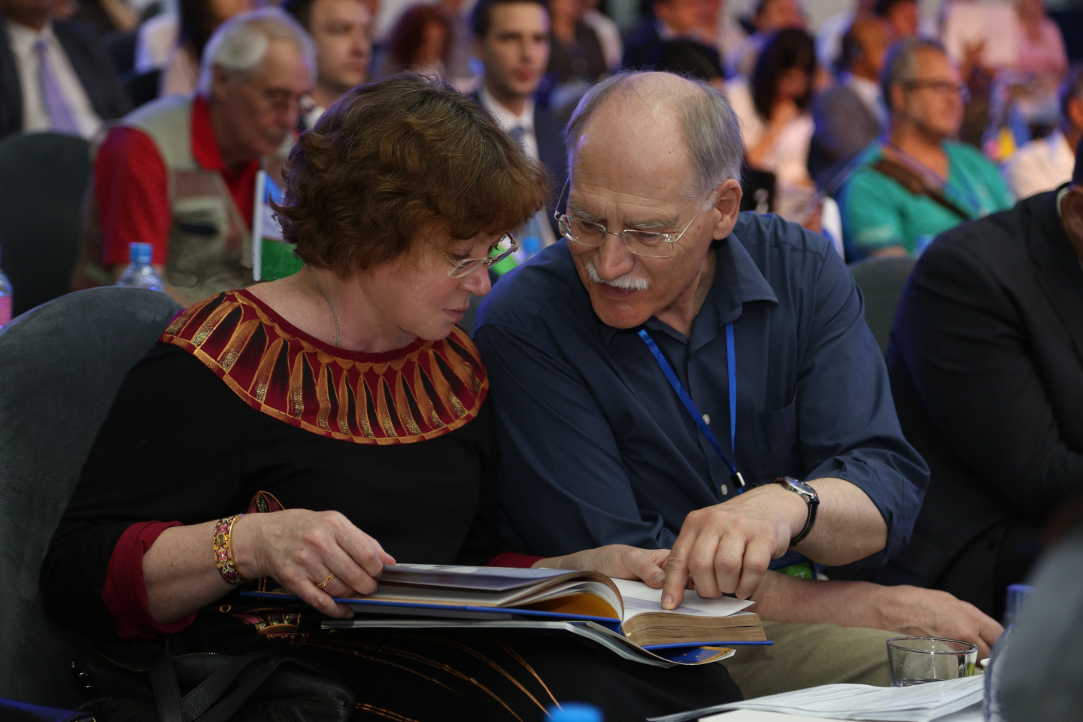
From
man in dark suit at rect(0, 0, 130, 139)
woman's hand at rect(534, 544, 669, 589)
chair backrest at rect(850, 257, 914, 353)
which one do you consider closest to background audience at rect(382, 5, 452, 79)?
man in dark suit at rect(0, 0, 130, 139)

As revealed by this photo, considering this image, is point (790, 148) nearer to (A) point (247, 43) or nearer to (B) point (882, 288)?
(A) point (247, 43)

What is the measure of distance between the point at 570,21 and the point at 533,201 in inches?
244

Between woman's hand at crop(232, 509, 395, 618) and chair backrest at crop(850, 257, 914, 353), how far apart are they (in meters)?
1.58

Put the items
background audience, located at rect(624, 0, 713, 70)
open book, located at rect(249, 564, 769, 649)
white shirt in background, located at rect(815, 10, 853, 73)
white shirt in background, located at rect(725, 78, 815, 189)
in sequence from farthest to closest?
1. white shirt in background, located at rect(815, 10, 853, 73)
2. background audience, located at rect(624, 0, 713, 70)
3. white shirt in background, located at rect(725, 78, 815, 189)
4. open book, located at rect(249, 564, 769, 649)

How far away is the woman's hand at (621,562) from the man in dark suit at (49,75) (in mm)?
3794

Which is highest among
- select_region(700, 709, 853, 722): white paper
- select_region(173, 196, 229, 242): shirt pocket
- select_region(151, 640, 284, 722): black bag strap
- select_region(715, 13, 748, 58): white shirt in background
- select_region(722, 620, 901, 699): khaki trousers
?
select_region(715, 13, 748, 58): white shirt in background

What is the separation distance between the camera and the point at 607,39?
26.6ft

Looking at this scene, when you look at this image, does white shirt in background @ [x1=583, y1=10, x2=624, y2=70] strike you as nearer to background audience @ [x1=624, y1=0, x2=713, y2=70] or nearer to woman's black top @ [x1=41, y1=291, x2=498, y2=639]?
background audience @ [x1=624, y1=0, x2=713, y2=70]

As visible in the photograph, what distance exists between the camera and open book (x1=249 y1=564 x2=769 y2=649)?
1369 mm

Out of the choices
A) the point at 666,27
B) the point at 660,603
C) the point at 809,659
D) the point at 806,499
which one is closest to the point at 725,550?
the point at 660,603

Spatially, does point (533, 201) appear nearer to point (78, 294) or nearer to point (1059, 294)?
point (78, 294)

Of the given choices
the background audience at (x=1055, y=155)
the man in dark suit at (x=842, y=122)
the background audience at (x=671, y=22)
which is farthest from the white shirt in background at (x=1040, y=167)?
the background audience at (x=671, y=22)

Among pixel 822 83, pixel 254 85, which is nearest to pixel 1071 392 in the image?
pixel 254 85

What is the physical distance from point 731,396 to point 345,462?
2.49 feet
